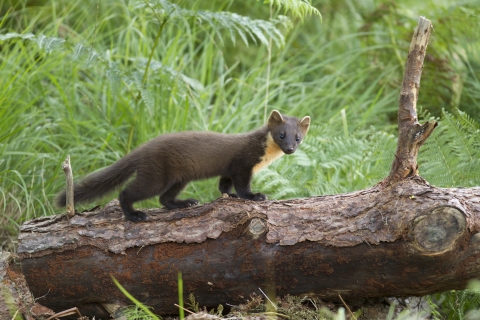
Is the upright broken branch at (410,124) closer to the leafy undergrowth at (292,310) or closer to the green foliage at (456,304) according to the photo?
the leafy undergrowth at (292,310)

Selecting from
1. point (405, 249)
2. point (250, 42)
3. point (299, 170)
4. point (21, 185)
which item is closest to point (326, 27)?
point (250, 42)

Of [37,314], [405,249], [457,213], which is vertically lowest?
[37,314]

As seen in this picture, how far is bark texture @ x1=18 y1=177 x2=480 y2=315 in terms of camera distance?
381 cm

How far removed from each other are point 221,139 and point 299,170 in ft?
4.90

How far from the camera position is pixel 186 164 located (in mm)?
5141

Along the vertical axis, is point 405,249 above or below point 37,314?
above

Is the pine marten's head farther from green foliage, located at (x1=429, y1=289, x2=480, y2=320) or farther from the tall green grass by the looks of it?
green foliage, located at (x1=429, y1=289, x2=480, y2=320)

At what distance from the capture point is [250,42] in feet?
32.7

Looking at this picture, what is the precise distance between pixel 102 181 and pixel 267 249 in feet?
5.35

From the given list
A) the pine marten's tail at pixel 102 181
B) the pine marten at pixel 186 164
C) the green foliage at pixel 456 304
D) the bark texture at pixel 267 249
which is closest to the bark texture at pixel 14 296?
the bark texture at pixel 267 249

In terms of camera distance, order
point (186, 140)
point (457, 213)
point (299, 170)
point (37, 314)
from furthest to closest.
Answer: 1. point (299, 170)
2. point (186, 140)
3. point (37, 314)
4. point (457, 213)

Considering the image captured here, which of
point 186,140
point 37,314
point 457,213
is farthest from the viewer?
point 186,140

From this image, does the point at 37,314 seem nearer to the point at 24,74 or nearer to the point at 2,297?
the point at 2,297

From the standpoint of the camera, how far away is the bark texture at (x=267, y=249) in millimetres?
3811
